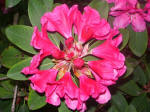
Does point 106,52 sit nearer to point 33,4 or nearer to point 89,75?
point 89,75

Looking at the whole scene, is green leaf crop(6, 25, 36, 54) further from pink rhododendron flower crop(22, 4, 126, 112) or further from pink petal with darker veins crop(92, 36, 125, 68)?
pink petal with darker veins crop(92, 36, 125, 68)

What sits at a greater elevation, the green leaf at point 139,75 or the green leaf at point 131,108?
the green leaf at point 139,75

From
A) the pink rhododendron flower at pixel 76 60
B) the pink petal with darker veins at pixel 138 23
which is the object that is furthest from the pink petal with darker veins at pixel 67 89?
the pink petal with darker veins at pixel 138 23

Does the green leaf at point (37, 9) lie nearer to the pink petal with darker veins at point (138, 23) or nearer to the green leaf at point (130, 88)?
the pink petal with darker veins at point (138, 23)

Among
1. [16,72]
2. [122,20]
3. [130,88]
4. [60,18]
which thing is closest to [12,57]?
[16,72]

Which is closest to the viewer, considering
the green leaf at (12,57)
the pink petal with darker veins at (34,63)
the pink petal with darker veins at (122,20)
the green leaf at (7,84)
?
the pink petal with darker veins at (34,63)

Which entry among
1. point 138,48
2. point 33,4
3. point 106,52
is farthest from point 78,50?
point 138,48

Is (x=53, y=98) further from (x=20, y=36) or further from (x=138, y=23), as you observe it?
(x=138, y=23)

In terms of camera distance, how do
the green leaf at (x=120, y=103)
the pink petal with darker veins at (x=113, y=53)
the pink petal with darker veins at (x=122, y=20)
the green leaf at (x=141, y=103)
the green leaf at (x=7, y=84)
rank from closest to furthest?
the pink petal with darker veins at (x=113, y=53), the pink petal with darker veins at (x=122, y=20), the green leaf at (x=7, y=84), the green leaf at (x=120, y=103), the green leaf at (x=141, y=103)
